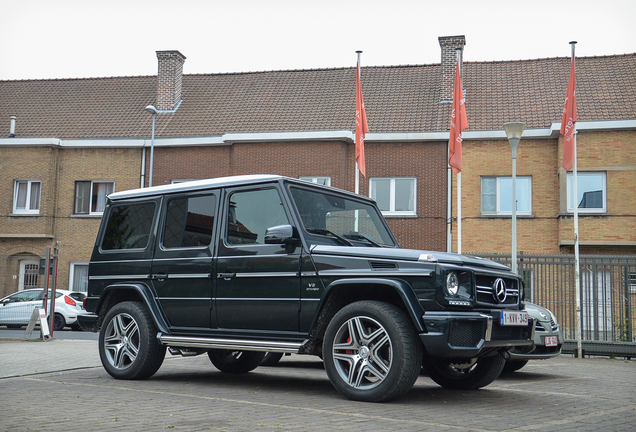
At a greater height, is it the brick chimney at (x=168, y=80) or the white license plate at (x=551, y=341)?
the brick chimney at (x=168, y=80)

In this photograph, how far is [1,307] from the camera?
68.2ft

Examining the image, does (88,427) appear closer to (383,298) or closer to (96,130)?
(383,298)

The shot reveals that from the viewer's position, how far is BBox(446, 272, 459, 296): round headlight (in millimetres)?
6203

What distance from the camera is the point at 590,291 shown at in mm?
14047

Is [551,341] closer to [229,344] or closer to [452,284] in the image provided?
[452,284]

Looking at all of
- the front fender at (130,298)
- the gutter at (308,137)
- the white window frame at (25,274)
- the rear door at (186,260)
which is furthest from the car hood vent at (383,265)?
the white window frame at (25,274)

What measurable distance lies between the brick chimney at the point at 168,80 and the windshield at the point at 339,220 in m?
21.9

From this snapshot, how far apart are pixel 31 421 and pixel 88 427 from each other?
0.59m

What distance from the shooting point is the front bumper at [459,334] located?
6.02m

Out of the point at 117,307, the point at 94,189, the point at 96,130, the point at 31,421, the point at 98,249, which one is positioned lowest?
the point at 31,421

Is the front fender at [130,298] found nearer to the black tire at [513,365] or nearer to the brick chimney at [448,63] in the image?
the black tire at [513,365]

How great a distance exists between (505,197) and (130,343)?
17.7m

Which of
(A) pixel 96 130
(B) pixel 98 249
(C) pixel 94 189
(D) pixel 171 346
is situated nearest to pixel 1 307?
(C) pixel 94 189

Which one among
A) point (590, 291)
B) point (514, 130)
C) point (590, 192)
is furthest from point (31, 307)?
point (590, 192)
